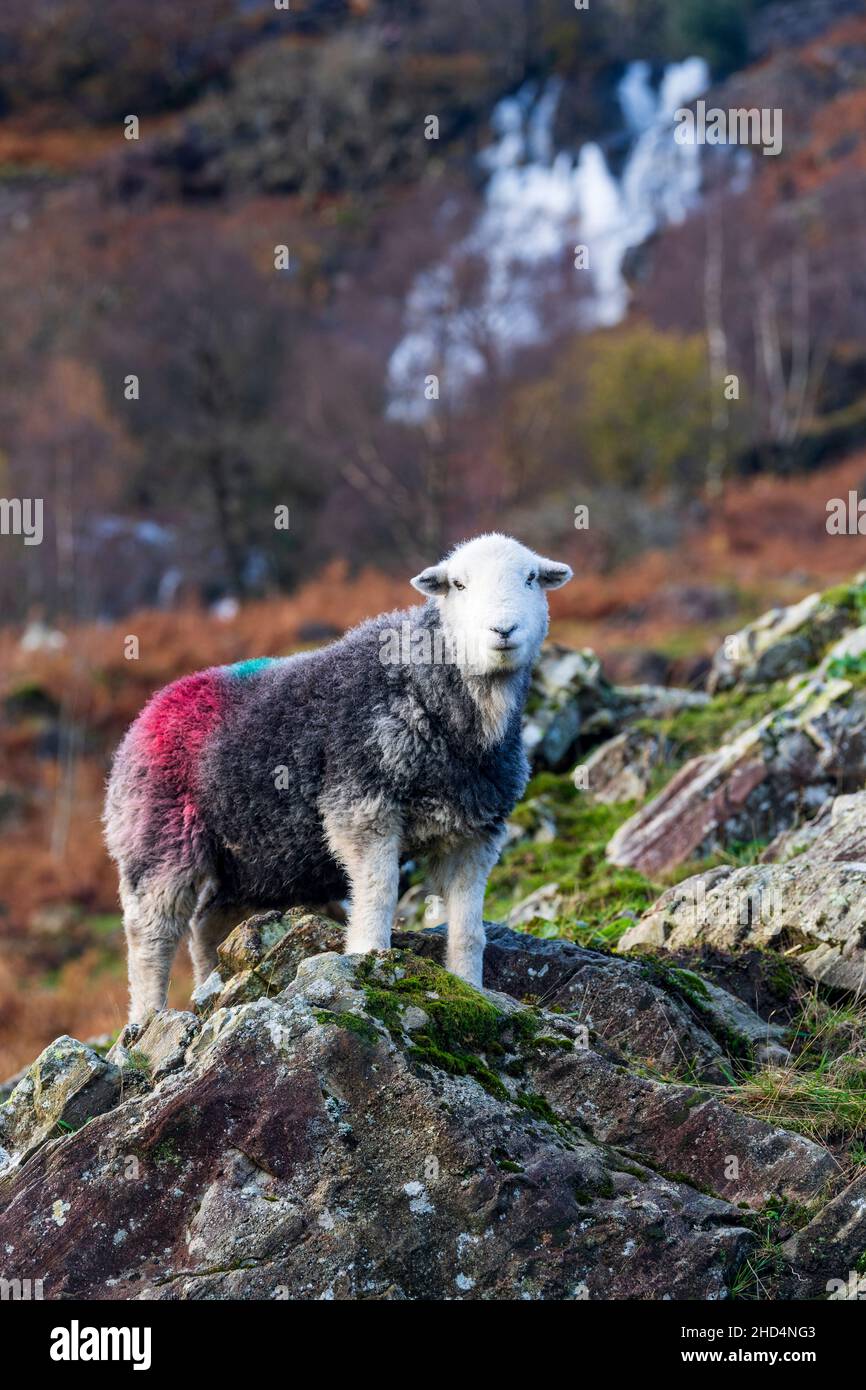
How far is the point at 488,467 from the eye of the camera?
45.2 metres

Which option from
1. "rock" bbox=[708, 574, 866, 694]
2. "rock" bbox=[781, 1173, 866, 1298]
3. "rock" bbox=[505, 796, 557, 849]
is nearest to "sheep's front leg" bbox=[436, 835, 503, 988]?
"rock" bbox=[781, 1173, 866, 1298]

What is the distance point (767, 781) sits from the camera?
1050 cm

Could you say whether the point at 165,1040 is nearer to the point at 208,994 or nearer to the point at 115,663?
the point at 208,994

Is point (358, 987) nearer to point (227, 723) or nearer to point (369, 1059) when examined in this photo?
point (369, 1059)

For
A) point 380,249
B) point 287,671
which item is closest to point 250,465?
point 380,249

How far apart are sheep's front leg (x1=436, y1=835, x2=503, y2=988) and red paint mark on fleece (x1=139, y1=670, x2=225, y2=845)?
1.44 metres

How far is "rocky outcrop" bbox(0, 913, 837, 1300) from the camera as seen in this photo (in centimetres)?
533

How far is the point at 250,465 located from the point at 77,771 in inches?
776

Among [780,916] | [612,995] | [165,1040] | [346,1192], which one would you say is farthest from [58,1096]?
[780,916]

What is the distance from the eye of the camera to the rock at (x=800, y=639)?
546 inches

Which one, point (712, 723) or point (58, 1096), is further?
point (712, 723)

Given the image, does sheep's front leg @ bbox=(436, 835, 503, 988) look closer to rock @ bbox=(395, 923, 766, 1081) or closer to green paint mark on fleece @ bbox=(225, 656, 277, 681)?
rock @ bbox=(395, 923, 766, 1081)

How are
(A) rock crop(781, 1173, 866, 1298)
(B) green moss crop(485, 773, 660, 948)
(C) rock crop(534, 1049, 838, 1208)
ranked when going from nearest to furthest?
1. (A) rock crop(781, 1173, 866, 1298)
2. (C) rock crop(534, 1049, 838, 1208)
3. (B) green moss crop(485, 773, 660, 948)

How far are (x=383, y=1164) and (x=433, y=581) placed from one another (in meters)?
3.10
